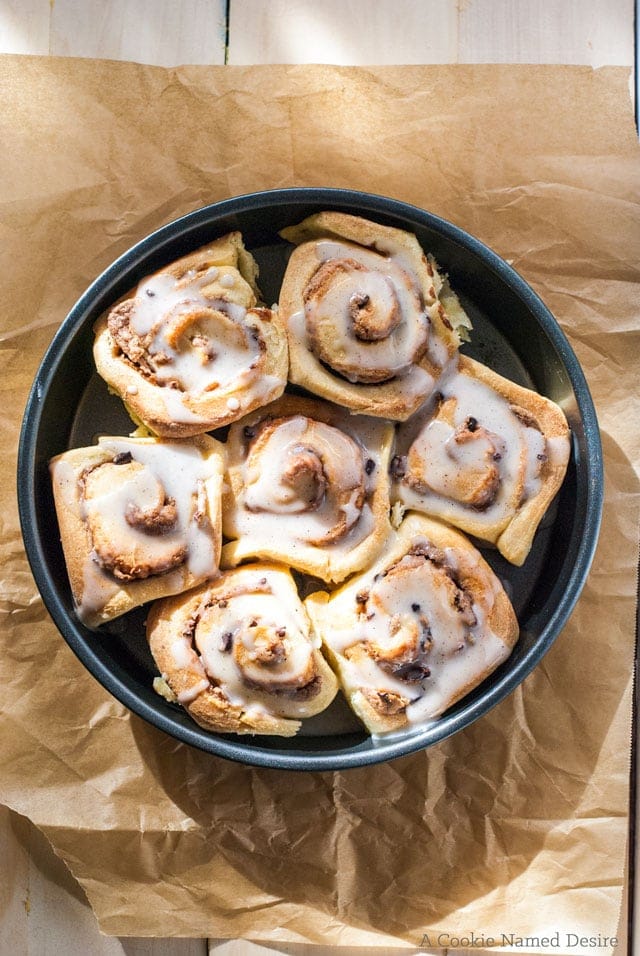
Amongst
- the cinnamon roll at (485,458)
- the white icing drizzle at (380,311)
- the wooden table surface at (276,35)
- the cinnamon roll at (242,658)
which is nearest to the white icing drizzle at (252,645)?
the cinnamon roll at (242,658)

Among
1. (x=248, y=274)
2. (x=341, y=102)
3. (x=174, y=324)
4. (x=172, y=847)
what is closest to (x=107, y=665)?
(x=172, y=847)

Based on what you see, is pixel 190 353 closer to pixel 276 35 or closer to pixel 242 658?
pixel 242 658

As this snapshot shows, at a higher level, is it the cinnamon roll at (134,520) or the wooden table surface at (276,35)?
the wooden table surface at (276,35)

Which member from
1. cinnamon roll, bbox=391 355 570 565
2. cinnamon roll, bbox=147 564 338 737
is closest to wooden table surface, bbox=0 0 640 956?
cinnamon roll, bbox=147 564 338 737

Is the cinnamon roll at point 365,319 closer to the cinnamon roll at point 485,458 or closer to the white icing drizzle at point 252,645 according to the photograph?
the cinnamon roll at point 485,458

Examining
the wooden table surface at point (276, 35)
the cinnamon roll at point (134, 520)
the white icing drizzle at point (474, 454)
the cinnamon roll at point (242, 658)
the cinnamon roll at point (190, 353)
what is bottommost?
the cinnamon roll at point (242, 658)
